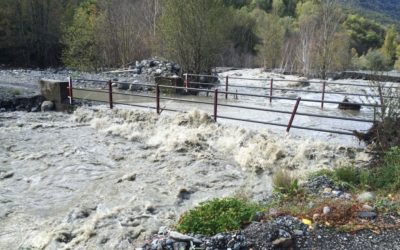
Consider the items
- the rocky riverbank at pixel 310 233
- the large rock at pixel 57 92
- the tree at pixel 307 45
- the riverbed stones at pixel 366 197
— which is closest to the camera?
the rocky riverbank at pixel 310 233

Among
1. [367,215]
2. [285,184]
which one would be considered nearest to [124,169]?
[285,184]

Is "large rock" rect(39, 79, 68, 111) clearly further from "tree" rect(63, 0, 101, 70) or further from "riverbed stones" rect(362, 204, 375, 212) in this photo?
"tree" rect(63, 0, 101, 70)

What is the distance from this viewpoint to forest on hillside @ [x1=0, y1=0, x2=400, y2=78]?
24984mm

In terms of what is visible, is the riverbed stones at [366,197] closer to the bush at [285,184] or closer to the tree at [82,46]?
the bush at [285,184]

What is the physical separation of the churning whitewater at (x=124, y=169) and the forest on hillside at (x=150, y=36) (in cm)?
1187

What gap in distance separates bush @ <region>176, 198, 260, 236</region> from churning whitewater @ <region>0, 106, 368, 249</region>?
0.96m

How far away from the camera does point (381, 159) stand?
8297mm

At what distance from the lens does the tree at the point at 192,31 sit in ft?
79.5

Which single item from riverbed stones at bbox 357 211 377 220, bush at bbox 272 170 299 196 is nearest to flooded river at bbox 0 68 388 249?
bush at bbox 272 170 299 196

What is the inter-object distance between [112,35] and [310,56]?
20309mm

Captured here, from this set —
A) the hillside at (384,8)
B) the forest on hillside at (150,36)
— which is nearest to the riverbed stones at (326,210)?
the forest on hillside at (150,36)

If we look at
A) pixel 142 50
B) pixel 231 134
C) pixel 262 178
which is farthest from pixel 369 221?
pixel 142 50

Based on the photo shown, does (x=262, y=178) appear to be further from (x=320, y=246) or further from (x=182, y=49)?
(x=182, y=49)

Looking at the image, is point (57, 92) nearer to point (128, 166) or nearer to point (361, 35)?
point (128, 166)
